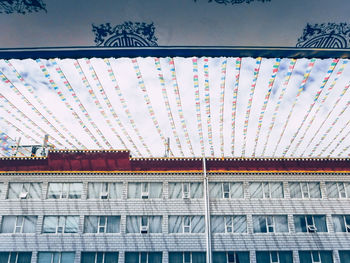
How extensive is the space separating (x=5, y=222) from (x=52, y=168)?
455 cm

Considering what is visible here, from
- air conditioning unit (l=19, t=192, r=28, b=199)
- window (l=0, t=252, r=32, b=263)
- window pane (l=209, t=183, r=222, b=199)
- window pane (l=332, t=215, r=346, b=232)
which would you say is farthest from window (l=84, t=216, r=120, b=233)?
window pane (l=332, t=215, r=346, b=232)

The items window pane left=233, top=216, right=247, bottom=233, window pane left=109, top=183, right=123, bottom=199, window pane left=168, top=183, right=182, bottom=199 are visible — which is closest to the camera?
window pane left=233, top=216, right=247, bottom=233

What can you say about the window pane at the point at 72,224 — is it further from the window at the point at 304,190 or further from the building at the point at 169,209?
the window at the point at 304,190

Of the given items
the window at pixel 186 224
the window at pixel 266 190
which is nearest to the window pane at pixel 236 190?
the window at pixel 266 190

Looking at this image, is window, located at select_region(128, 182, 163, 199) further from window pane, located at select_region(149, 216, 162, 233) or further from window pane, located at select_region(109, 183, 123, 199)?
window pane, located at select_region(149, 216, 162, 233)

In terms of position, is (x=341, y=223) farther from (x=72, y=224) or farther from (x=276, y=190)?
(x=72, y=224)

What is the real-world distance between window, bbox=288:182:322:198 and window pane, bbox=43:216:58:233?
16291mm

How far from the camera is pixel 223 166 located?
21.1m

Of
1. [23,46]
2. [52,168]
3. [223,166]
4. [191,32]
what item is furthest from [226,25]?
[52,168]

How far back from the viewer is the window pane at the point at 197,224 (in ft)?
65.0

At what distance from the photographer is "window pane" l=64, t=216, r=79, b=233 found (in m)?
19.7

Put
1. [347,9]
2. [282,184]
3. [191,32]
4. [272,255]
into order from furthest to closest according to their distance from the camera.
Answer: [282,184] → [272,255] → [191,32] → [347,9]

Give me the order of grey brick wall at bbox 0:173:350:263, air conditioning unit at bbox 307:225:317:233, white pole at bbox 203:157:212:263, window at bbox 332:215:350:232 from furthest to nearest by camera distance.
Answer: window at bbox 332:215:350:232 → air conditioning unit at bbox 307:225:317:233 → grey brick wall at bbox 0:173:350:263 → white pole at bbox 203:157:212:263

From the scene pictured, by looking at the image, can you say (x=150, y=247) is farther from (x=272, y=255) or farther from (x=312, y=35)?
(x=312, y=35)
